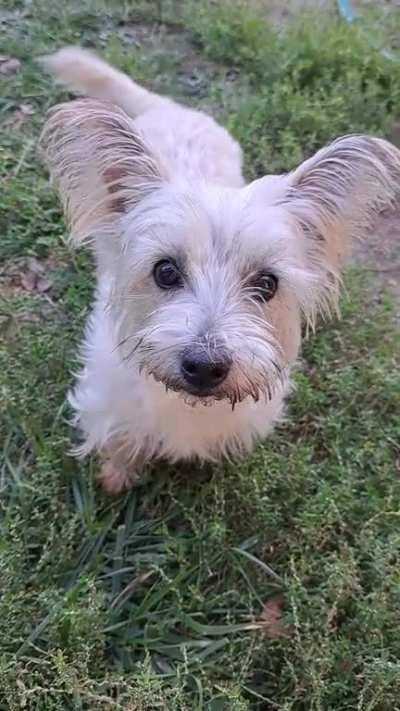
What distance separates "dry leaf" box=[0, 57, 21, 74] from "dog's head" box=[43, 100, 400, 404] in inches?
91.7

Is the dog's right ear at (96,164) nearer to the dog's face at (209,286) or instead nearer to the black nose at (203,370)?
the dog's face at (209,286)

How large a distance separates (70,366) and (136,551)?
0.84 meters

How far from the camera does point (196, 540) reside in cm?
301

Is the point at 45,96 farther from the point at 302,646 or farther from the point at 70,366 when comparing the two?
the point at 302,646

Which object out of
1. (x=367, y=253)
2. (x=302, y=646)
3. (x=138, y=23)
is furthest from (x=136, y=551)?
(x=138, y=23)

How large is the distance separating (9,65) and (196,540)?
2931 mm

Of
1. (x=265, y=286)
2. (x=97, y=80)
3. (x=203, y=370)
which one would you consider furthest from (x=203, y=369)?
(x=97, y=80)

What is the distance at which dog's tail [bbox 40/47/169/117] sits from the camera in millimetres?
3445

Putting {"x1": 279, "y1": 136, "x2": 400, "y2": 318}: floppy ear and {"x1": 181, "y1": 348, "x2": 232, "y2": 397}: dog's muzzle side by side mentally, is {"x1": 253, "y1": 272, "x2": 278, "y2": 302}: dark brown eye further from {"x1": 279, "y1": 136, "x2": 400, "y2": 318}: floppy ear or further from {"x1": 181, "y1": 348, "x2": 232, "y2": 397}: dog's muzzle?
{"x1": 181, "y1": 348, "x2": 232, "y2": 397}: dog's muzzle

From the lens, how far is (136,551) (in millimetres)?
3033

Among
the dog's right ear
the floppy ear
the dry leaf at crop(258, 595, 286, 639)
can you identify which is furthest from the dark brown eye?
the dry leaf at crop(258, 595, 286, 639)

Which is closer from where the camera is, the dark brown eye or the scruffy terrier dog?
the scruffy terrier dog

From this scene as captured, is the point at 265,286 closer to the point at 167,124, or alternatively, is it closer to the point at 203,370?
the point at 203,370

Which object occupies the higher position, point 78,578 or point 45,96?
point 45,96
